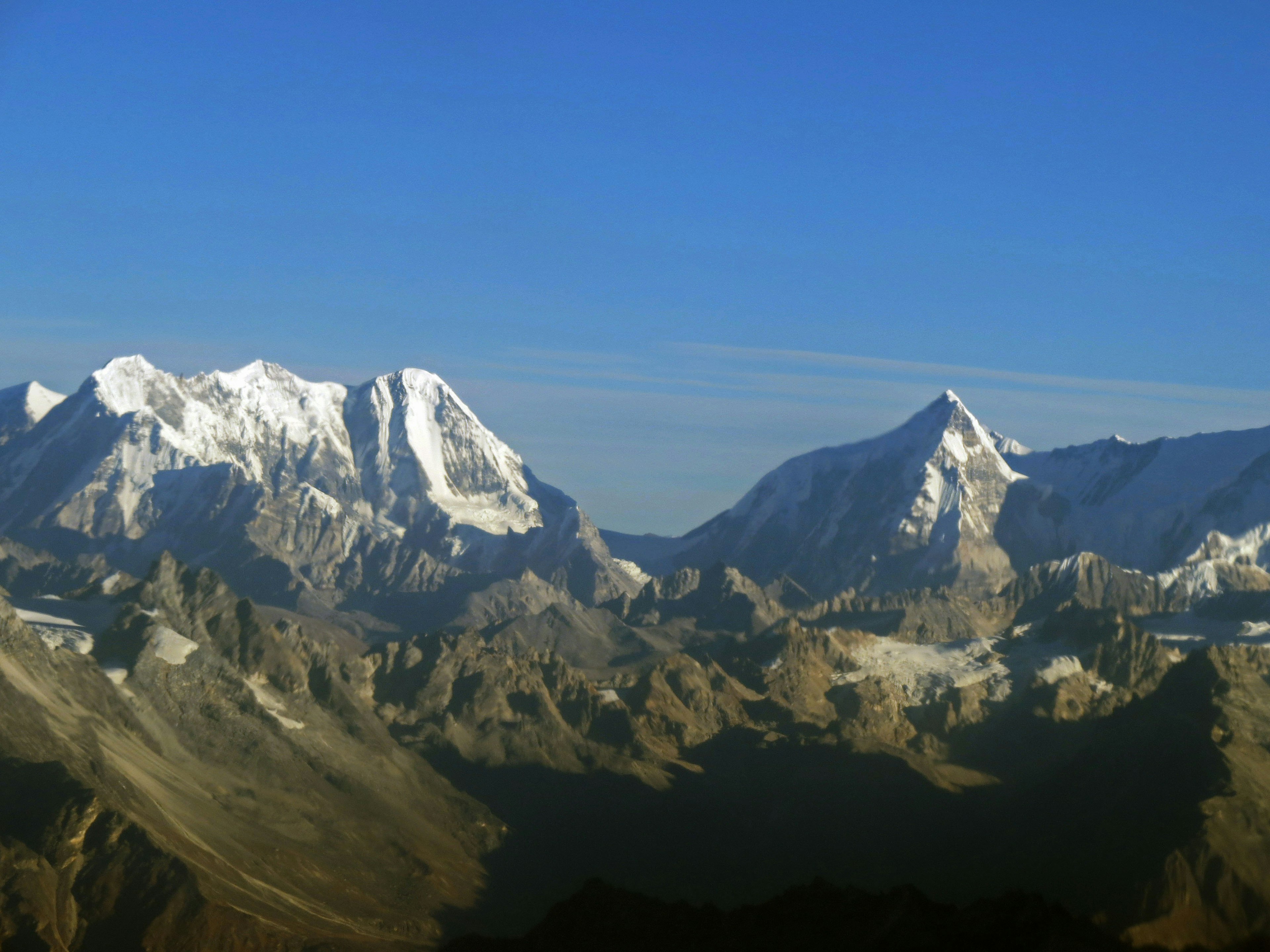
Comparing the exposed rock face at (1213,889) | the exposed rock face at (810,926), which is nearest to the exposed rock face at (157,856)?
the exposed rock face at (810,926)

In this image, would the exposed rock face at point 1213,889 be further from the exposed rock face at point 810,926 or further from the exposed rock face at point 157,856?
the exposed rock face at point 157,856

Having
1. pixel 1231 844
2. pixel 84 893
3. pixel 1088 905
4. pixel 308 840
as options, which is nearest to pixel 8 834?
pixel 84 893

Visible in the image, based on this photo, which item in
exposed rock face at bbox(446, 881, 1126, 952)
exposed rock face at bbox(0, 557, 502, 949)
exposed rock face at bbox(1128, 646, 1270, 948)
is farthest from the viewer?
exposed rock face at bbox(1128, 646, 1270, 948)

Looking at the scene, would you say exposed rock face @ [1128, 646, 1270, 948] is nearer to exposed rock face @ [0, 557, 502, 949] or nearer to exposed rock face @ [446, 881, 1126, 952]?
exposed rock face @ [446, 881, 1126, 952]

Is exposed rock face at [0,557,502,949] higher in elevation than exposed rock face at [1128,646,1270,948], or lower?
lower

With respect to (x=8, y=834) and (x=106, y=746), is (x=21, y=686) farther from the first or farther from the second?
(x=8, y=834)

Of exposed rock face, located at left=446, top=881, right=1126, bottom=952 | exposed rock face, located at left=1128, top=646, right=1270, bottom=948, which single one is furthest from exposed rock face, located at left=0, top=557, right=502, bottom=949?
exposed rock face, located at left=1128, top=646, right=1270, bottom=948

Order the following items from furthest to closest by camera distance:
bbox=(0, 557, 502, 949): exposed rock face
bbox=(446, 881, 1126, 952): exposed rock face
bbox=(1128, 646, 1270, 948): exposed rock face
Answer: bbox=(1128, 646, 1270, 948): exposed rock face
bbox=(0, 557, 502, 949): exposed rock face
bbox=(446, 881, 1126, 952): exposed rock face

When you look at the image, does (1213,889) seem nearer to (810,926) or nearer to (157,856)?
(810,926)

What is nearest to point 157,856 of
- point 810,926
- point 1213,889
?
point 810,926

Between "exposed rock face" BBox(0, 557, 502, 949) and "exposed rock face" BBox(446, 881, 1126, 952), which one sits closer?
"exposed rock face" BBox(446, 881, 1126, 952)

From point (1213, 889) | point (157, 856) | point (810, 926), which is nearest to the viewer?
point (810, 926)
